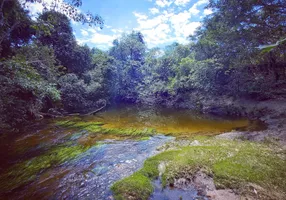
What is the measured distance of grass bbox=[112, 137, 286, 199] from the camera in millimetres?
4164

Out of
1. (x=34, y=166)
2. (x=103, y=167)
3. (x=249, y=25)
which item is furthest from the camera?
(x=249, y=25)

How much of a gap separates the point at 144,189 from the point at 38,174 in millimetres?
3760

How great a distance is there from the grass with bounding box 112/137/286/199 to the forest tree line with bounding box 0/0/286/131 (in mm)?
3330

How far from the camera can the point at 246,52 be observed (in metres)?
12.4

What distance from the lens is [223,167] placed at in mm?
4863

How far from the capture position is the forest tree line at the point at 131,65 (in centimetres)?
826

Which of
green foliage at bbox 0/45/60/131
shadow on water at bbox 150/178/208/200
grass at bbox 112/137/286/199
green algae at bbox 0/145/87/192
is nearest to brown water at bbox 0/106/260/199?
green algae at bbox 0/145/87/192

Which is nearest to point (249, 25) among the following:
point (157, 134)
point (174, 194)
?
point (157, 134)

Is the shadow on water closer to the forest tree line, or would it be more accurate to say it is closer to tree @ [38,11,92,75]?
the forest tree line

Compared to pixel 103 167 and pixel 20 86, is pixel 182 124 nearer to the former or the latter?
pixel 103 167

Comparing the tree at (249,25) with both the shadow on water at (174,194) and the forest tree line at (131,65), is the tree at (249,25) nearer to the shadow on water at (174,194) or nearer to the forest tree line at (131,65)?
the forest tree line at (131,65)

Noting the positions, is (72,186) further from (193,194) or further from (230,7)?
(230,7)

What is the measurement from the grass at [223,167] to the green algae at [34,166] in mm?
3071

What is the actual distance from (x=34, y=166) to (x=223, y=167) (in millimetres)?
6564
